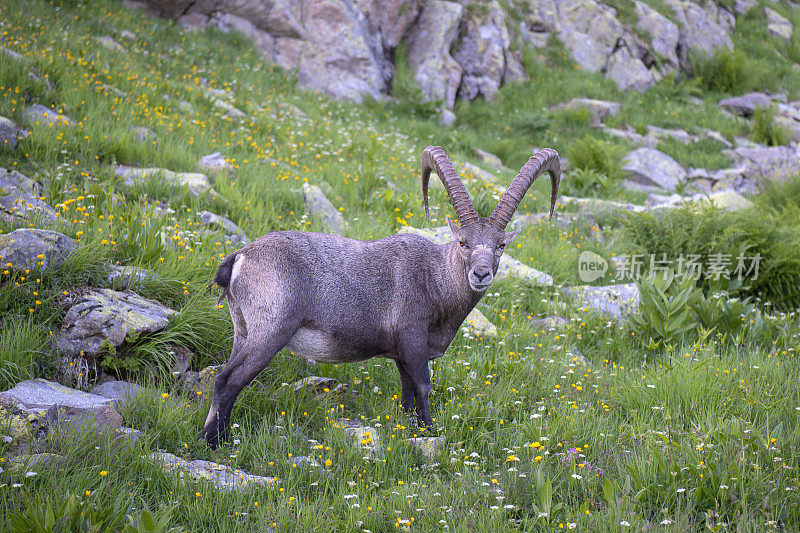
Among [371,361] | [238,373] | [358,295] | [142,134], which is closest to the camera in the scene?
[238,373]

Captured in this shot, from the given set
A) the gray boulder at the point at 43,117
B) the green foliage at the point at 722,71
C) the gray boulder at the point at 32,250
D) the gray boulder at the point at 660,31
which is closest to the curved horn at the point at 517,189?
the gray boulder at the point at 32,250

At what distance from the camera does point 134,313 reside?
19.0ft

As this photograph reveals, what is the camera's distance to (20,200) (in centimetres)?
680

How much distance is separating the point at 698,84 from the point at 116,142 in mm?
20232

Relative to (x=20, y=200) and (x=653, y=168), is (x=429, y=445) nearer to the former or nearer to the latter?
(x=20, y=200)

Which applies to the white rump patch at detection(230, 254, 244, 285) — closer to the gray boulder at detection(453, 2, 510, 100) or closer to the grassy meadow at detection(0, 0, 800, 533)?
the grassy meadow at detection(0, 0, 800, 533)

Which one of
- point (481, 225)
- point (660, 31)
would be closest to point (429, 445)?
point (481, 225)

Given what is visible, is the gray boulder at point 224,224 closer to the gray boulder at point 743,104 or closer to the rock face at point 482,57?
the rock face at point 482,57

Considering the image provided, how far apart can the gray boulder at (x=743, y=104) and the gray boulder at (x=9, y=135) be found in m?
20.8

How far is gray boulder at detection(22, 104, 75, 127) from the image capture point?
900cm

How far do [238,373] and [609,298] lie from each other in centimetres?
591

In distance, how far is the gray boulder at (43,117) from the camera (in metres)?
9.00

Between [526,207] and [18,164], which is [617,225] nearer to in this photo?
[526,207]

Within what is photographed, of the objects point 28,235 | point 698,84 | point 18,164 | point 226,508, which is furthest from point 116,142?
point 698,84
